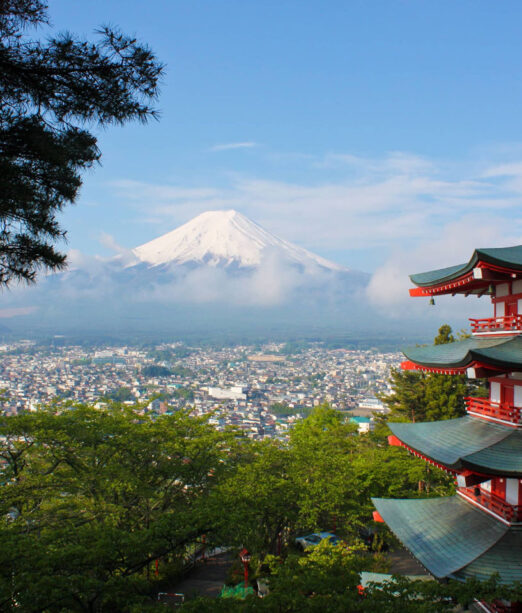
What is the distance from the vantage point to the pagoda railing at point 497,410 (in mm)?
8086

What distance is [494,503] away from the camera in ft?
27.1

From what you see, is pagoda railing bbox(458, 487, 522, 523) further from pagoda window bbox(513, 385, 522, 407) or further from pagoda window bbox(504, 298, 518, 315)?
pagoda window bbox(504, 298, 518, 315)

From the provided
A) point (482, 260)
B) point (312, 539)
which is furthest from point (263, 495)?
point (482, 260)

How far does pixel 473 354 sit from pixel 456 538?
3186 mm

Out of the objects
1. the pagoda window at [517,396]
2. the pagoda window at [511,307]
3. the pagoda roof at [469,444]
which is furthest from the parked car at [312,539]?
the pagoda window at [511,307]

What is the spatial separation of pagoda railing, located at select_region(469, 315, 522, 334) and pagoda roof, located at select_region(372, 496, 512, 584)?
125 inches

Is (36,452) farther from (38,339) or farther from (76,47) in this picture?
(38,339)

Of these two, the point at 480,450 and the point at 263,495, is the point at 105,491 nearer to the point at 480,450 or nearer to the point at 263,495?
the point at 263,495

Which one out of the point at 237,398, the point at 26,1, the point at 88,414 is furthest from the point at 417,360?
the point at 237,398

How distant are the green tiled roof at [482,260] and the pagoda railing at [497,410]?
234 cm

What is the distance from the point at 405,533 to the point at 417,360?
3.15 m

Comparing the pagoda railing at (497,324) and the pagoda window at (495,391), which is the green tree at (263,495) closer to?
the pagoda window at (495,391)

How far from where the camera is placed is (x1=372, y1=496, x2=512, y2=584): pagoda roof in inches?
286

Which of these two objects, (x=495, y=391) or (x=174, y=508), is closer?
(x=495, y=391)
